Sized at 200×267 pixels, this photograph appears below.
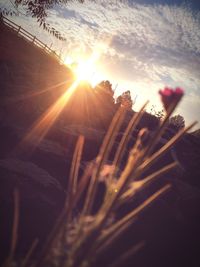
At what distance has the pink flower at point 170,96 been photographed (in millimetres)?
1359

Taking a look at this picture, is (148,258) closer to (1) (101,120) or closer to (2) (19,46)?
(1) (101,120)

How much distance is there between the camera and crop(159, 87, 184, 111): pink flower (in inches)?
53.5

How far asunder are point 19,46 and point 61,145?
1838 cm

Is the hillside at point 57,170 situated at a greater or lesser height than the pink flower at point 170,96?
lesser

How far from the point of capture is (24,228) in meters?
5.24

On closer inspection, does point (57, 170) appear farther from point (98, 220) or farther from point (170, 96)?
point (170, 96)

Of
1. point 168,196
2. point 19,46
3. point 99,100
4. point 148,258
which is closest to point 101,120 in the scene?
point 99,100

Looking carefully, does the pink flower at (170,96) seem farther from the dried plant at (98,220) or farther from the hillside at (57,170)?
the hillside at (57,170)

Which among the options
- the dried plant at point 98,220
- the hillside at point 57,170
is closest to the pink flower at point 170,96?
the dried plant at point 98,220

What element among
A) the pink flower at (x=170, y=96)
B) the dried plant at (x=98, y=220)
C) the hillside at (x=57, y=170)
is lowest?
the hillside at (x=57, y=170)

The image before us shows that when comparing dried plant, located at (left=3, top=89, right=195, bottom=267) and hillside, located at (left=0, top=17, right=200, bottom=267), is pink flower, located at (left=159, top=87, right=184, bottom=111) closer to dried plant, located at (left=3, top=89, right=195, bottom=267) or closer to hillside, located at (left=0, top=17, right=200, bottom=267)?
dried plant, located at (left=3, top=89, right=195, bottom=267)

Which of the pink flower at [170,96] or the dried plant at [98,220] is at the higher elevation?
the pink flower at [170,96]

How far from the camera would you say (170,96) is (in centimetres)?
138

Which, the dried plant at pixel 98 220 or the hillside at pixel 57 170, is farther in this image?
the hillside at pixel 57 170
